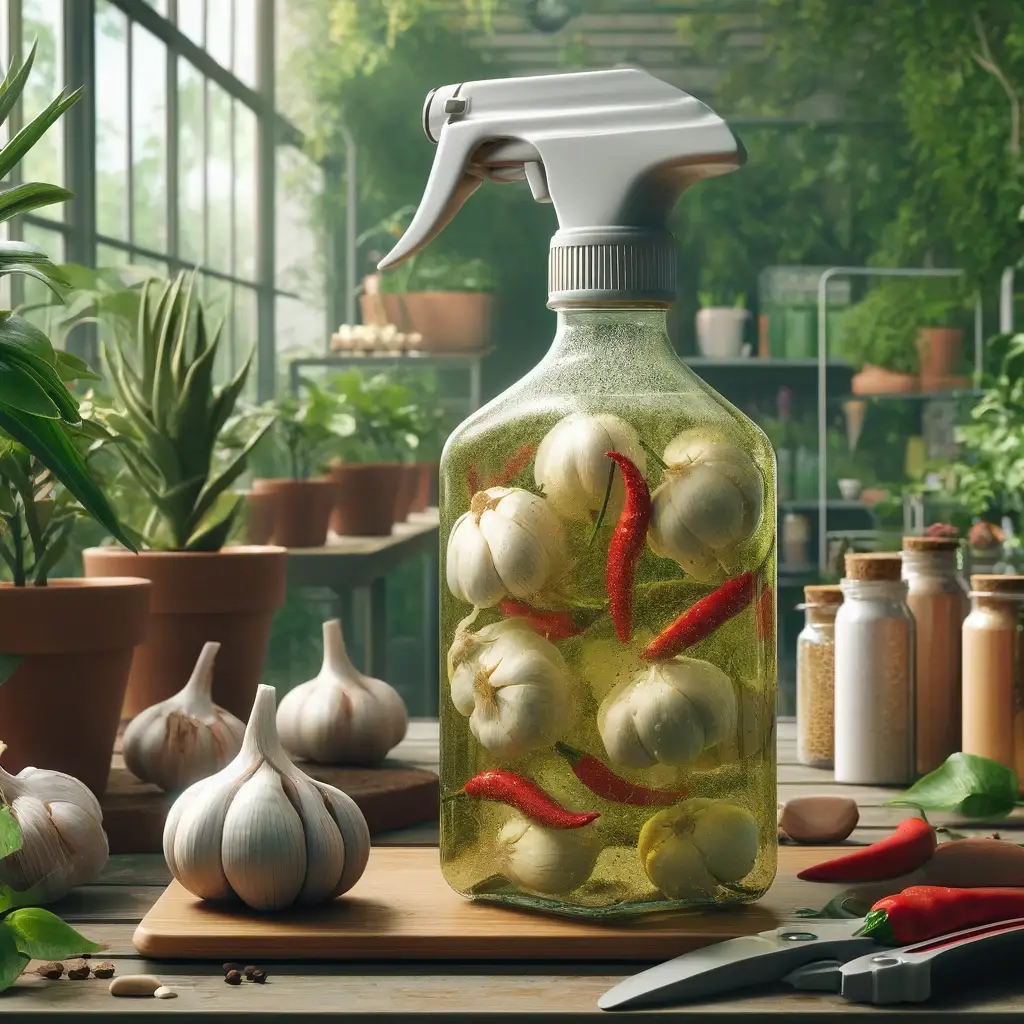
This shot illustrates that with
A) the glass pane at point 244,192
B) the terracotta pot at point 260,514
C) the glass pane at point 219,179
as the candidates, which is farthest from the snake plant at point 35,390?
the glass pane at point 244,192

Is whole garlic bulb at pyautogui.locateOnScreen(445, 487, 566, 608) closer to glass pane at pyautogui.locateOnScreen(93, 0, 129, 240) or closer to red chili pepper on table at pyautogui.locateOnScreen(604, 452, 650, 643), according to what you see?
red chili pepper on table at pyautogui.locateOnScreen(604, 452, 650, 643)

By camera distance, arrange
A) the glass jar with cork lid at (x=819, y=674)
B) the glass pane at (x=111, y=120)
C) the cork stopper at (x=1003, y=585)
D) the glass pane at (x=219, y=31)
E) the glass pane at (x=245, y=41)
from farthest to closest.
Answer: the glass pane at (x=245, y=41), the glass pane at (x=219, y=31), the glass pane at (x=111, y=120), the glass jar with cork lid at (x=819, y=674), the cork stopper at (x=1003, y=585)

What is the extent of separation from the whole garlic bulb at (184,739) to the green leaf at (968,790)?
1.15ft

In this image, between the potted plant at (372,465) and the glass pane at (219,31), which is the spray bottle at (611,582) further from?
the glass pane at (219,31)

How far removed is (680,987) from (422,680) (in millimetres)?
3520

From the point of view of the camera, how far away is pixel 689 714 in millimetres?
518

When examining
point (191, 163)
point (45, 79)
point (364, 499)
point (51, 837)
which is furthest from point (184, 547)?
point (191, 163)

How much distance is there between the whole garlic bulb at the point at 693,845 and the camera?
1.75ft

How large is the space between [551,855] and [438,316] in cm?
344

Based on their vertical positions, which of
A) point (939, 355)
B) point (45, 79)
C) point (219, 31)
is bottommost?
point (939, 355)

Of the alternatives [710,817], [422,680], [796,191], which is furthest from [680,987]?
[796,191]

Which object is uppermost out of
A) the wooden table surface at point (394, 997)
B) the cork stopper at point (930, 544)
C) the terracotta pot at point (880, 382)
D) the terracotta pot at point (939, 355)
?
the terracotta pot at point (939, 355)

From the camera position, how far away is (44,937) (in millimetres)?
493

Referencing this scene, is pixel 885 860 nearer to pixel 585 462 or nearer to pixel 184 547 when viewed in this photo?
pixel 585 462
